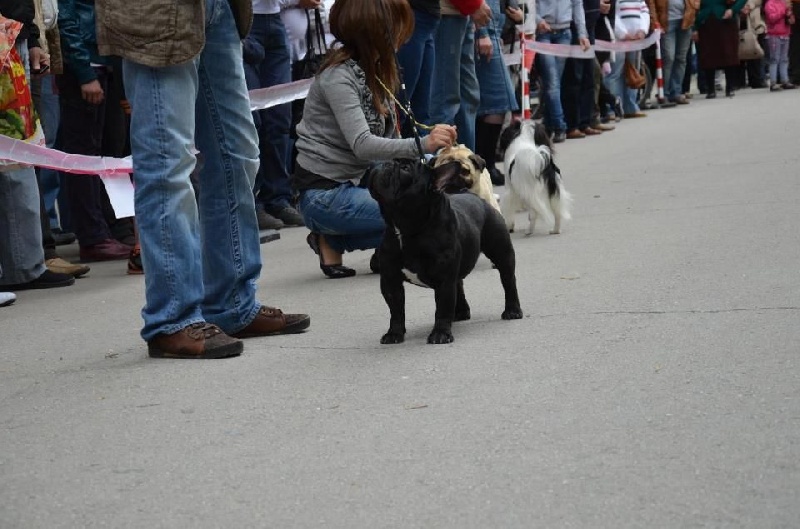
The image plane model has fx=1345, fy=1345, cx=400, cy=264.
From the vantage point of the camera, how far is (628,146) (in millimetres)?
14977

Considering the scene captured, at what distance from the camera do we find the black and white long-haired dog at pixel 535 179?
28.8 ft

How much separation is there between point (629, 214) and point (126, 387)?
16.7ft

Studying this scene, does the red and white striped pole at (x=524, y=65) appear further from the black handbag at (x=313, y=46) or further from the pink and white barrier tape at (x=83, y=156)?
the pink and white barrier tape at (x=83, y=156)

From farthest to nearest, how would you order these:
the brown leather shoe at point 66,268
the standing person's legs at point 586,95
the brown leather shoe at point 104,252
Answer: the standing person's legs at point 586,95 → the brown leather shoe at point 104,252 → the brown leather shoe at point 66,268

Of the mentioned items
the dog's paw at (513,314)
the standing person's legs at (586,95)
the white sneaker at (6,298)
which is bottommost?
the standing person's legs at (586,95)

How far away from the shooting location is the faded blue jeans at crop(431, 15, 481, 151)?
10297 mm

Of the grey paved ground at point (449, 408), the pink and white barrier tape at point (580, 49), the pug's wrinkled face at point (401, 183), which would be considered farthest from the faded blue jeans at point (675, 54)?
the pug's wrinkled face at point (401, 183)

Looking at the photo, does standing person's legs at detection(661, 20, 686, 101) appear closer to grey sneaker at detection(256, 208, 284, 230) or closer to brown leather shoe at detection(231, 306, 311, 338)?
grey sneaker at detection(256, 208, 284, 230)

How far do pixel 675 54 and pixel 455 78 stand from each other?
→ 1209 centimetres

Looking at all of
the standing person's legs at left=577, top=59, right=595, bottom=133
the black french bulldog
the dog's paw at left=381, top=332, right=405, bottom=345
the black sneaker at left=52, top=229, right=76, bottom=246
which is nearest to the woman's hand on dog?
the black french bulldog

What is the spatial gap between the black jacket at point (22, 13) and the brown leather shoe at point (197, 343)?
2.98 m

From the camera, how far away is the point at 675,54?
21.5 metres

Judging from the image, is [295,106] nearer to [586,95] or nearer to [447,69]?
[447,69]

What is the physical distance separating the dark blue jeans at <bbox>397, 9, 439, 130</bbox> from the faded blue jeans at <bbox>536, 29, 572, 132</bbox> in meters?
5.91
